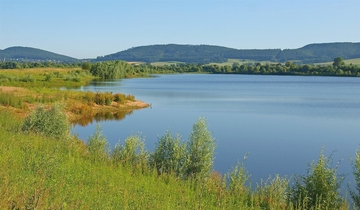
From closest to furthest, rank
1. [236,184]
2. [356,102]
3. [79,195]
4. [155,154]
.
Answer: [79,195] < [236,184] < [155,154] < [356,102]

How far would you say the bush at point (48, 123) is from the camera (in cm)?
1243

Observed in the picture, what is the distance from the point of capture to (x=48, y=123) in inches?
497

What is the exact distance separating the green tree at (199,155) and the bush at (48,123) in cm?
385

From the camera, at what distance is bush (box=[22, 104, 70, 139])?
12.4 m

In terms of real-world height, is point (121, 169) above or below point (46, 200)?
below

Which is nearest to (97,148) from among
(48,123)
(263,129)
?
(48,123)

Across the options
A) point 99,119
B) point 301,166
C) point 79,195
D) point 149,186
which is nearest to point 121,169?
point 149,186

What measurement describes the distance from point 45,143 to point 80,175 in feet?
9.30

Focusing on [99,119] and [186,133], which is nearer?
[186,133]

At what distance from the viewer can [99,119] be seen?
27141 millimetres

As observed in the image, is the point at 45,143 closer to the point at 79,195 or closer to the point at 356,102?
the point at 79,195

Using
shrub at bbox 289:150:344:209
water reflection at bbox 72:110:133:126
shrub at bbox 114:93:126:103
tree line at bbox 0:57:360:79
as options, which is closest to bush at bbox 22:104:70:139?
shrub at bbox 289:150:344:209

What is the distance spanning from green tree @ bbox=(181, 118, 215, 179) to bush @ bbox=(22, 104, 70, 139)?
3.85 m

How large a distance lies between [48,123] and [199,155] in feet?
Answer: 15.9
